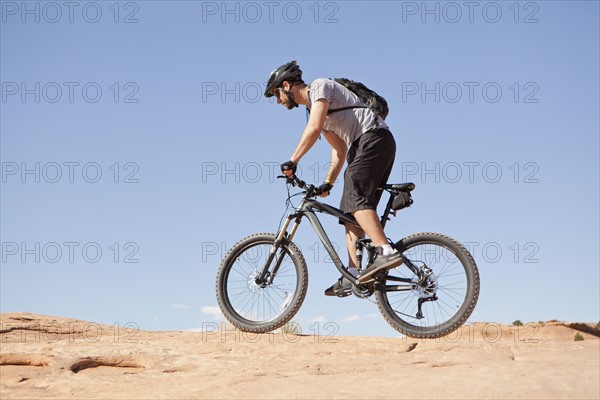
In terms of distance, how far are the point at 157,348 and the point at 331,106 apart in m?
10.2

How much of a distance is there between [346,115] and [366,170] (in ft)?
2.09

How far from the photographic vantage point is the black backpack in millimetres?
7148

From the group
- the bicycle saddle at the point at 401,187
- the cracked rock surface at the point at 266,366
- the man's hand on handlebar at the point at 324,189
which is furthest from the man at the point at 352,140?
the cracked rock surface at the point at 266,366

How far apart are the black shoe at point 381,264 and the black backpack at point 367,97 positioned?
1.54m

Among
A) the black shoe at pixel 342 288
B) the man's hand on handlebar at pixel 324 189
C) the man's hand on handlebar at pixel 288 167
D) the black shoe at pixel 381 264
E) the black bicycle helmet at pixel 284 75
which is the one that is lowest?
the black shoe at pixel 342 288

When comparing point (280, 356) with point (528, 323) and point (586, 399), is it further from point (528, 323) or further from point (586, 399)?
point (528, 323)

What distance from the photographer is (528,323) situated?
24547mm

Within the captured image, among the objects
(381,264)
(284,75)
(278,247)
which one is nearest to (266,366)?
(278,247)

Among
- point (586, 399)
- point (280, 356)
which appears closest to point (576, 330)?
point (586, 399)

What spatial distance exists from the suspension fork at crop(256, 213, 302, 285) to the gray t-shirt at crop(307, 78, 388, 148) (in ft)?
3.67

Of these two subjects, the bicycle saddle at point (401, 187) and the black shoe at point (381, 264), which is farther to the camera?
the bicycle saddle at point (401, 187)

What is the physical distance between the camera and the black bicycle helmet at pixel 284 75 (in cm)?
702

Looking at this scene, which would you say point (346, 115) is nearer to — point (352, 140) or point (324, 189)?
point (352, 140)

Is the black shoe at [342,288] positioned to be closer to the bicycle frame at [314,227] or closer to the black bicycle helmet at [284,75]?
the bicycle frame at [314,227]
